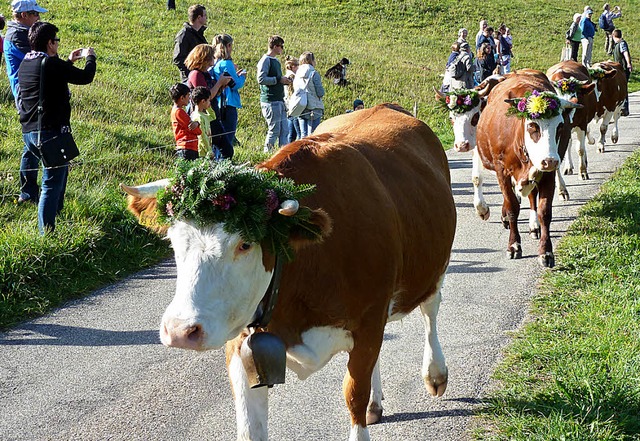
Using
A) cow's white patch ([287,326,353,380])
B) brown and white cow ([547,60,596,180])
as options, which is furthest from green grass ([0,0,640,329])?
cow's white patch ([287,326,353,380])

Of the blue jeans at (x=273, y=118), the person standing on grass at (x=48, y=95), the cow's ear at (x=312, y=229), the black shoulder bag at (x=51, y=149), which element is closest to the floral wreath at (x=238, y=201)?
the cow's ear at (x=312, y=229)

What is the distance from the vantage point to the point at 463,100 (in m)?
10.4

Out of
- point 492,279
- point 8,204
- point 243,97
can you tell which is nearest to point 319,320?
point 492,279

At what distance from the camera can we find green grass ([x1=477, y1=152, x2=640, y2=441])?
14.0ft

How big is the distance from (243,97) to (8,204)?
12.7 meters

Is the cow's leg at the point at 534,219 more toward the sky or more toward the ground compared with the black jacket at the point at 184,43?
more toward the ground

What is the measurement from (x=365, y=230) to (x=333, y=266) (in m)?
0.27

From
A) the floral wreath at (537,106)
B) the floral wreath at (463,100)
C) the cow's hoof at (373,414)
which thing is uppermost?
the floral wreath at (537,106)

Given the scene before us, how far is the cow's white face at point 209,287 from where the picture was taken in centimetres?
304

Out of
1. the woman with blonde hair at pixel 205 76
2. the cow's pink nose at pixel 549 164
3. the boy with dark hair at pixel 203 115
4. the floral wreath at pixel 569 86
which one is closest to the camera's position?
the cow's pink nose at pixel 549 164

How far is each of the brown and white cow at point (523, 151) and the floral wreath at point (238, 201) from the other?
4.80m

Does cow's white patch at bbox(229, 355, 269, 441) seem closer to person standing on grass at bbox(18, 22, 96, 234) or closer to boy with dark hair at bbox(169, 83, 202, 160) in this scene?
person standing on grass at bbox(18, 22, 96, 234)

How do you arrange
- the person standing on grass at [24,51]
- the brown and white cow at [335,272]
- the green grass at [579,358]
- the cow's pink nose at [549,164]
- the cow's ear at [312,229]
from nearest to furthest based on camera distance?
the brown and white cow at [335,272]
the cow's ear at [312,229]
the green grass at [579,358]
the cow's pink nose at [549,164]
the person standing on grass at [24,51]

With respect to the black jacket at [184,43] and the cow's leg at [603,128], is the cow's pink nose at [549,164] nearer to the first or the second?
the black jacket at [184,43]
